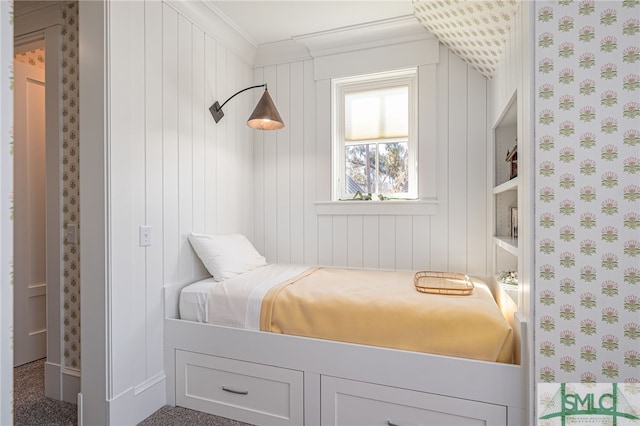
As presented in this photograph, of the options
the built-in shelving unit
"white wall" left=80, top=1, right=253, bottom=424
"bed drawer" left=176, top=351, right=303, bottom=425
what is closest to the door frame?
"white wall" left=80, top=1, right=253, bottom=424

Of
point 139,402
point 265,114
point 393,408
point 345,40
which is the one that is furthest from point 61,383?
point 345,40

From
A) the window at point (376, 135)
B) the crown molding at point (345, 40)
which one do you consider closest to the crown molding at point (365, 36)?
the crown molding at point (345, 40)

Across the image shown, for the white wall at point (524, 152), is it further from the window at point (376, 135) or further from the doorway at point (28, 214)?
the doorway at point (28, 214)

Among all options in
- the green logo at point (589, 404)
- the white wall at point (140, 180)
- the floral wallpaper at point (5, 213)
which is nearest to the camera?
the floral wallpaper at point (5, 213)

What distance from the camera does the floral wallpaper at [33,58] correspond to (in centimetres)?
272

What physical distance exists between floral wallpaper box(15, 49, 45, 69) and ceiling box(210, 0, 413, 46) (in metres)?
1.70

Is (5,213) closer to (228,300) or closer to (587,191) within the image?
(228,300)

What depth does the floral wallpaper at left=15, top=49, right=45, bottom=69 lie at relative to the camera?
272cm

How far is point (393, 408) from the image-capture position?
5.23 feet

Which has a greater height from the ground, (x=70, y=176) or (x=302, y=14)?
(x=302, y=14)

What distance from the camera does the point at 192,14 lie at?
7.41ft

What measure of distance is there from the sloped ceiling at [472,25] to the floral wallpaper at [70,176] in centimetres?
223

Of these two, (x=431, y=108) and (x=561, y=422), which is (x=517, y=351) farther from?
(x=431, y=108)

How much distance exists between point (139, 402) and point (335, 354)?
3.77ft
